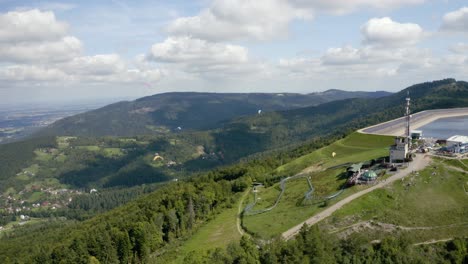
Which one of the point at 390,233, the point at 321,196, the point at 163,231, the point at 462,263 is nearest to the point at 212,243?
the point at 163,231

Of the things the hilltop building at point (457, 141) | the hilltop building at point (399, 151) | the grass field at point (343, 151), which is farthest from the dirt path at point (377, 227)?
the grass field at point (343, 151)

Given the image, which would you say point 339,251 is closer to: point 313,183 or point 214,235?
point 214,235

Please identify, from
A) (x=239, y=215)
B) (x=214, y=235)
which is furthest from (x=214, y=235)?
(x=239, y=215)

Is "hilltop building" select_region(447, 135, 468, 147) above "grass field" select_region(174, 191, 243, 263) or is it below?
above

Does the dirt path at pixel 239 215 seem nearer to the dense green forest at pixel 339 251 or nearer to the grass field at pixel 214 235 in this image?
the grass field at pixel 214 235

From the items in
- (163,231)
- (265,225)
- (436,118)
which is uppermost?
(436,118)

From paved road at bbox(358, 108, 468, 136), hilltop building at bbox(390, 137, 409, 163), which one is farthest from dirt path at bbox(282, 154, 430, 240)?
paved road at bbox(358, 108, 468, 136)

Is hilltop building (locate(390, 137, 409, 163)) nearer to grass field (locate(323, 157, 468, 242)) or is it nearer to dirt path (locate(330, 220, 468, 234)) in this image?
grass field (locate(323, 157, 468, 242))

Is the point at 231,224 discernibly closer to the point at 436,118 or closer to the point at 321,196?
the point at 321,196
